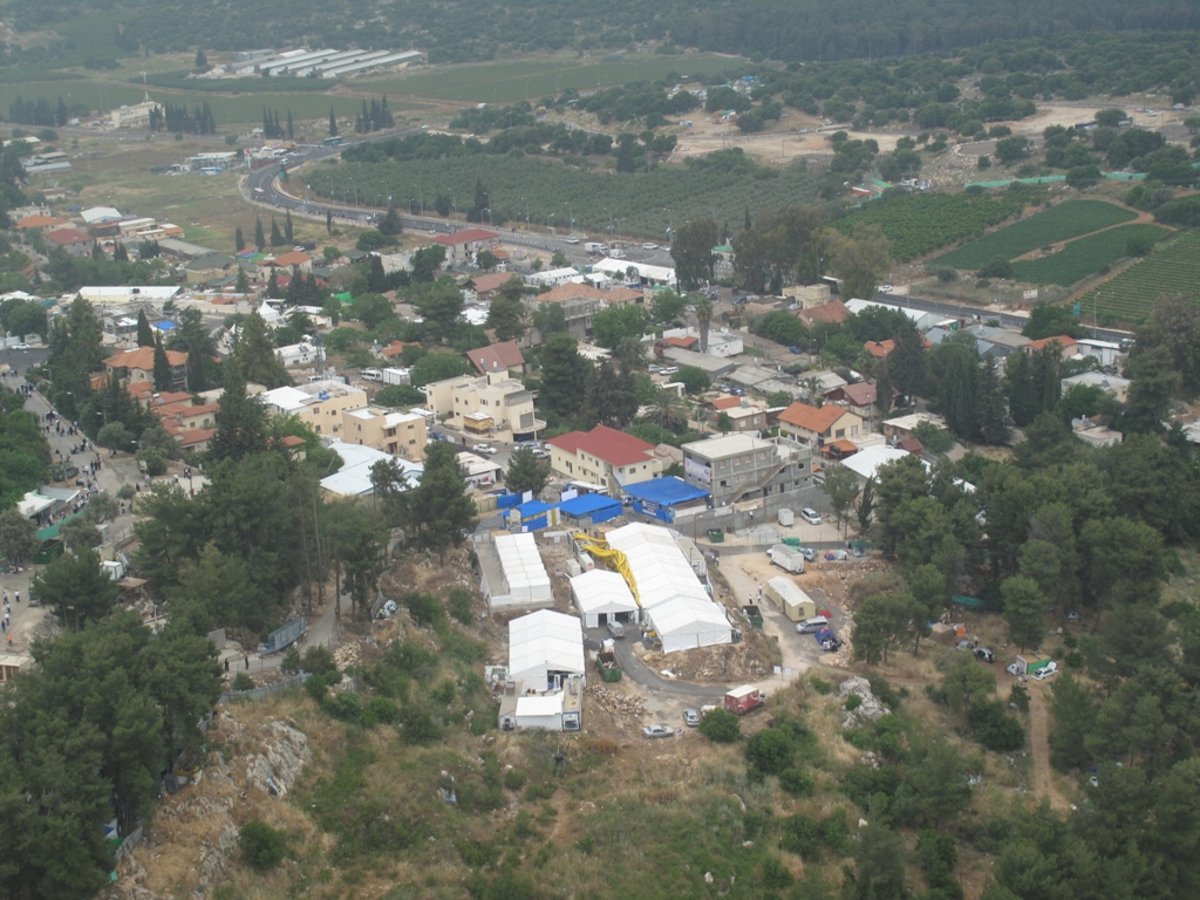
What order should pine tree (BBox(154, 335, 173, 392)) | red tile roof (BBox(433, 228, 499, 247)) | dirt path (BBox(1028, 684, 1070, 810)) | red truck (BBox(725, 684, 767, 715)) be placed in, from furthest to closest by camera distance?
red tile roof (BBox(433, 228, 499, 247)) < pine tree (BBox(154, 335, 173, 392)) < red truck (BBox(725, 684, 767, 715)) < dirt path (BBox(1028, 684, 1070, 810))

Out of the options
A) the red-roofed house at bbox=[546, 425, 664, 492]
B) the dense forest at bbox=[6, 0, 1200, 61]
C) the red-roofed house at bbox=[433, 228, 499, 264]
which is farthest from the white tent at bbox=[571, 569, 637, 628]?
the dense forest at bbox=[6, 0, 1200, 61]

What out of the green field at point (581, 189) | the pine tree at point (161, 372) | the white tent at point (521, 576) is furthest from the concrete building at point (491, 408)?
the green field at point (581, 189)

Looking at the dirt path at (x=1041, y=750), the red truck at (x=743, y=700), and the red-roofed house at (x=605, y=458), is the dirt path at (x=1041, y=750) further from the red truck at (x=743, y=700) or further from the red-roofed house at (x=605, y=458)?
the red-roofed house at (x=605, y=458)

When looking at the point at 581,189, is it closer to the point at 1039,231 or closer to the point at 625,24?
the point at 1039,231

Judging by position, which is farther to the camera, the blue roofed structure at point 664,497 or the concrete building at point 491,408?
the concrete building at point 491,408

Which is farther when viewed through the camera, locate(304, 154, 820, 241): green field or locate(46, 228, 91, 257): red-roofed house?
locate(304, 154, 820, 241): green field

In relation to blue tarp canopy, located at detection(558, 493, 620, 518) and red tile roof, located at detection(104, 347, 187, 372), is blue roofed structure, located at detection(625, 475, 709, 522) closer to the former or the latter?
blue tarp canopy, located at detection(558, 493, 620, 518)

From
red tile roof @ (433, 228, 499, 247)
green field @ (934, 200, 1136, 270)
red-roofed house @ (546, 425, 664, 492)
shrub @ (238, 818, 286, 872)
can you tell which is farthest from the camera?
red tile roof @ (433, 228, 499, 247)

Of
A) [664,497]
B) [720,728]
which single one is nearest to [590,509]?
[664,497]
